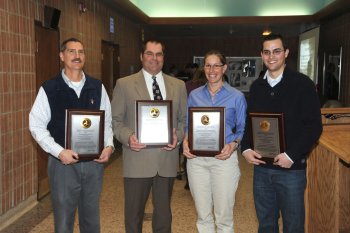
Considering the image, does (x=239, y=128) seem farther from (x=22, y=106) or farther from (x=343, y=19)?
(x=343, y=19)

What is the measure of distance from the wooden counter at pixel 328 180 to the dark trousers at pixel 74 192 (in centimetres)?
141

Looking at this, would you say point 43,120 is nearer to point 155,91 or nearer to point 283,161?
point 155,91

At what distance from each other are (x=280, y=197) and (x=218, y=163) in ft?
1.41

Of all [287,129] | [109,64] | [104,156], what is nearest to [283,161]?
[287,129]

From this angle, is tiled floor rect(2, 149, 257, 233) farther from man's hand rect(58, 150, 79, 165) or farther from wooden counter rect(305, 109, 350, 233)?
man's hand rect(58, 150, 79, 165)

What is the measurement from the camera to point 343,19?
8.23m

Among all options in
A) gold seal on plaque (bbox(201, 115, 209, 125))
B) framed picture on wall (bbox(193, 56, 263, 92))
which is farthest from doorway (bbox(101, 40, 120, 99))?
framed picture on wall (bbox(193, 56, 263, 92))

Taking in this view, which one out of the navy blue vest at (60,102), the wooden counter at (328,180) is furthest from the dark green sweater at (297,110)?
the navy blue vest at (60,102)

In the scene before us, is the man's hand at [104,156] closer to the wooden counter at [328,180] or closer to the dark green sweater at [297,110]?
the dark green sweater at [297,110]

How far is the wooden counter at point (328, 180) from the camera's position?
2562 millimetres

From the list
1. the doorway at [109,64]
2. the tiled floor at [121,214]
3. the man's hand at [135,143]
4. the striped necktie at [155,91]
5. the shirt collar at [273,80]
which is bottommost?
the tiled floor at [121,214]

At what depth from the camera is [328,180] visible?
265 cm

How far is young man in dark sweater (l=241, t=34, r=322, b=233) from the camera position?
7.69 ft

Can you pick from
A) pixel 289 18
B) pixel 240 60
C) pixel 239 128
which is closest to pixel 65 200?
pixel 239 128
